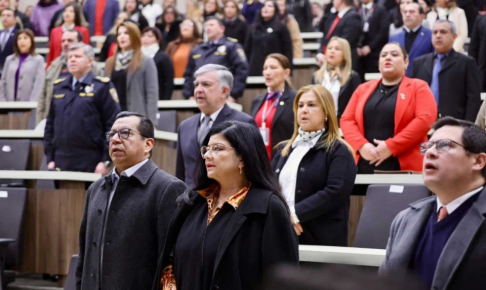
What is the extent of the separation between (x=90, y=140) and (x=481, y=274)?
12.0 feet

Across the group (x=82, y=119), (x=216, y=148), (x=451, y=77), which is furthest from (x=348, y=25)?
(x=216, y=148)

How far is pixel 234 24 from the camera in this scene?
9.23 meters

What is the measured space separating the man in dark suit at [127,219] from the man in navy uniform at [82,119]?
6.47ft

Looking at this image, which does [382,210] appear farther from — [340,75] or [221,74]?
[340,75]

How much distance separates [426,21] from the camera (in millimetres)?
8062

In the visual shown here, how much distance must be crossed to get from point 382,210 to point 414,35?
3.77 m

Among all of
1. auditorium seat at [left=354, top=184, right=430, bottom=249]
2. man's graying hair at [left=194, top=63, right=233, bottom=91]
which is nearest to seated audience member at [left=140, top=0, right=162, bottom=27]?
man's graying hair at [left=194, top=63, right=233, bottom=91]

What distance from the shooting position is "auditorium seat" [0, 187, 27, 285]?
5000mm

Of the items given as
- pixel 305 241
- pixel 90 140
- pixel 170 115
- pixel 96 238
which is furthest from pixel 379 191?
pixel 170 115

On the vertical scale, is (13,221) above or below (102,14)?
below

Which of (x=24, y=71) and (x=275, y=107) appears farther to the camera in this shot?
(x=24, y=71)

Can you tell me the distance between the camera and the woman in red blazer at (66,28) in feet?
29.4

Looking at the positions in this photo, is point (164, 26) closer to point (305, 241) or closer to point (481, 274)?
point (305, 241)

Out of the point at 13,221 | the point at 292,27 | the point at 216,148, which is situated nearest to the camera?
the point at 216,148
